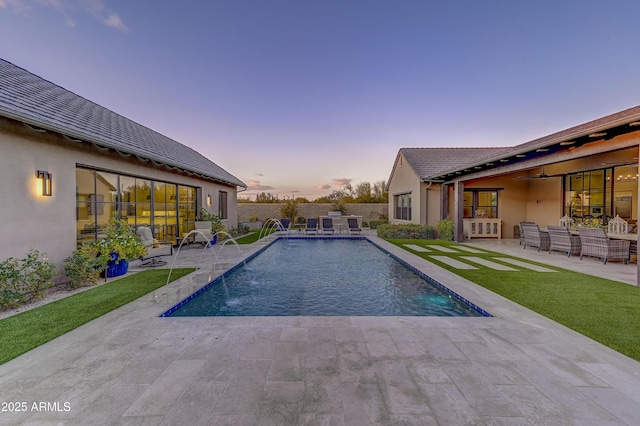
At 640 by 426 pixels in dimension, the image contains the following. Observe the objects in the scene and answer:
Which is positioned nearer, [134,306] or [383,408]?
[383,408]

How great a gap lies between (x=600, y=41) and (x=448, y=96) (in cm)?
559

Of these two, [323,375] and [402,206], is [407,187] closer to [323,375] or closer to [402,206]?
[402,206]

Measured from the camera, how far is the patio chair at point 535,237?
32.3ft

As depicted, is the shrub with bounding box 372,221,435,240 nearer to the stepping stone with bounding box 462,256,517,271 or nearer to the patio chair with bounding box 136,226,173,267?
the stepping stone with bounding box 462,256,517,271

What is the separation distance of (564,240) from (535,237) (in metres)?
1.25

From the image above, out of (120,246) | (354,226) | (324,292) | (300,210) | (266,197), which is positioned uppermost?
(266,197)

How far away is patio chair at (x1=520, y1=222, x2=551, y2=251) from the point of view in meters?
9.84

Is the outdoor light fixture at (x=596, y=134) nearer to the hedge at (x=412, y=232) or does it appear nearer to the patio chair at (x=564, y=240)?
the patio chair at (x=564, y=240)

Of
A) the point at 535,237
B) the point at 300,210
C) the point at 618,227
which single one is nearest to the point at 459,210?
the point at 535,237

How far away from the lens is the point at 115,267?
6320mm

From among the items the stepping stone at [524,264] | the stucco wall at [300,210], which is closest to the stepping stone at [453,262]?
the stepping stone at [524,264]

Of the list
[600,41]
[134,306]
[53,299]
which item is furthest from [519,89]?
[53,299]

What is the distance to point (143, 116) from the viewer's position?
14.1 m

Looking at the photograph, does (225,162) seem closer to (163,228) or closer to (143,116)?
(143,116)
